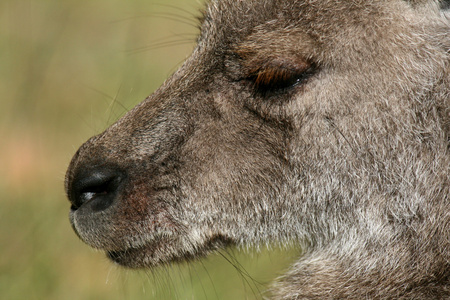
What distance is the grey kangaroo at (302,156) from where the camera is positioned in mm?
3490

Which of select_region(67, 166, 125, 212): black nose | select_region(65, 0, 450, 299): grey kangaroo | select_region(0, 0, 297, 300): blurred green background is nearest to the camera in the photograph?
select_region(65, 0, 450, 299): grey kangaroo

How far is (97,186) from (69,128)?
3.78 meters

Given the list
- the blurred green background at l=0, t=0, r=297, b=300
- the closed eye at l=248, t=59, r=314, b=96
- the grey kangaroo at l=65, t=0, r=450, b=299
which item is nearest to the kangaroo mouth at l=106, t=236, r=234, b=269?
the grey kangaroo at l=65, t=0, r=450, b=299

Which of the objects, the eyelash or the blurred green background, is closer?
the eyelash

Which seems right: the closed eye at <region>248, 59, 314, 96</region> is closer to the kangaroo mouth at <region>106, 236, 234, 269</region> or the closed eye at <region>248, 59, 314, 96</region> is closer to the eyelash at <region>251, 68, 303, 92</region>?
the eyelash at <region>251, 68, 303, 92</region>

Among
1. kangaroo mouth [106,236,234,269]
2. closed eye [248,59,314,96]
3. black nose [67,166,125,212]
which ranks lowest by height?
kangaroo mouth [106,236,234,269]

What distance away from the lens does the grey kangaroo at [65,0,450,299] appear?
11.5 feet

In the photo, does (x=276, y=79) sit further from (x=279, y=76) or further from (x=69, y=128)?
(x=69, y=128)

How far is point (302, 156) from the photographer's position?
3.65m

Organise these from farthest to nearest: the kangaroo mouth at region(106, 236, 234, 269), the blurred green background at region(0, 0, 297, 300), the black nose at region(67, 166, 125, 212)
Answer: the blurred green background at region(0, 0, 297, 300), the kangaroo mouth at region(106, 236, 234, 269), the black nose at region(67, 166, 125, 212)

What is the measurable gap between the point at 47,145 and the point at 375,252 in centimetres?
444

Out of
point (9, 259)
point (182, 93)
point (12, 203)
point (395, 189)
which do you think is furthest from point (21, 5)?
point (395, 189)

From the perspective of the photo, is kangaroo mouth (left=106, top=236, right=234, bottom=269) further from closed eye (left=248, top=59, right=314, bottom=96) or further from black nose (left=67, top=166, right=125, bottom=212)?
closed eye (left=248, top=59, right=314, bottom=96)

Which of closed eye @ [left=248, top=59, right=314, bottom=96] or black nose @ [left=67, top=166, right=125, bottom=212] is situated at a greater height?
closed eye @ [left=248, top=59, right=314, bottom=96]
